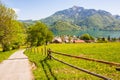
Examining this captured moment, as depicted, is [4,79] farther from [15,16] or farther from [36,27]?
[36,27]

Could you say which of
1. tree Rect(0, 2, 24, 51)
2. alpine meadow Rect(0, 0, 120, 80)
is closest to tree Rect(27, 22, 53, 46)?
alpine meadow Rect(0, 0, 120, 80)

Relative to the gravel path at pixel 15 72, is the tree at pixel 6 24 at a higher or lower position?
higher

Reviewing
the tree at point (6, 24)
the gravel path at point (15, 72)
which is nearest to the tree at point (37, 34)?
the tree at point (6, 24)

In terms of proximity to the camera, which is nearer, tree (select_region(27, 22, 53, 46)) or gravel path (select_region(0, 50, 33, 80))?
gravel path (select_region(0, 50, 33, 80))

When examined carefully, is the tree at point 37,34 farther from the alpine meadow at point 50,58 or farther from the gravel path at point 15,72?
the gravel path at point 15,72

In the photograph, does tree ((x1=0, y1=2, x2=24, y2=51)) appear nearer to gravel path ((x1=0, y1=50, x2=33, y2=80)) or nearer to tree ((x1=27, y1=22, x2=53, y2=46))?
gravel path ((x1=0, y1=50, x2=33, y2=80))

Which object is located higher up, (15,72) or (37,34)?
(37,34)

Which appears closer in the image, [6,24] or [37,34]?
[6,24]

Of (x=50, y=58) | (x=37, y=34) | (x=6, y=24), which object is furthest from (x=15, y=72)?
(x=37, y=34)

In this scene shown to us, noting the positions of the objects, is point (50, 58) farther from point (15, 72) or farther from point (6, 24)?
point (6, 24)

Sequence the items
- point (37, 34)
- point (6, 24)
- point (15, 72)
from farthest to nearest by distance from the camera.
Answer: point (37, 34) → point (6, 24) → point (15, 72)

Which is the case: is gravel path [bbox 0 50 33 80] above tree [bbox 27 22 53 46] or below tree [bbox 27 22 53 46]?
below

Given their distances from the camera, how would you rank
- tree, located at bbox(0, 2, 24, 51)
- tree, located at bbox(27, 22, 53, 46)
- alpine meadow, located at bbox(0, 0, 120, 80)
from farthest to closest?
tree, located at bbox(27, 22, 53, 46) → tree, located at bbox(0, 2, 24, 51) → alpine meadow, located at bbox(0, 0, 120, 80)

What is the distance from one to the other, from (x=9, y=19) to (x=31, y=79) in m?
43.6
